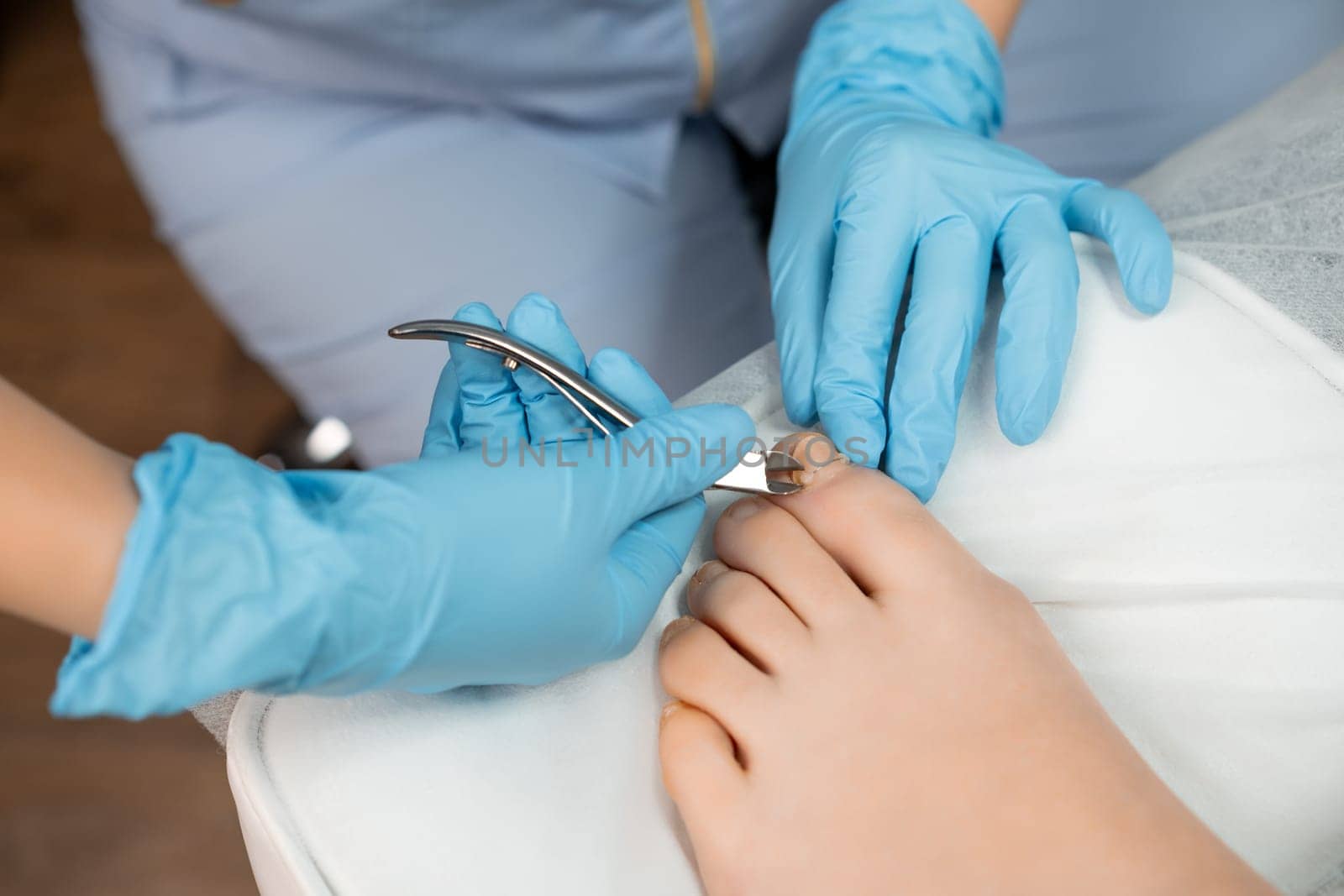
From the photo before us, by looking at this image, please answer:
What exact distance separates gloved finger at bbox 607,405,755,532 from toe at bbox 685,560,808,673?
0.21ft

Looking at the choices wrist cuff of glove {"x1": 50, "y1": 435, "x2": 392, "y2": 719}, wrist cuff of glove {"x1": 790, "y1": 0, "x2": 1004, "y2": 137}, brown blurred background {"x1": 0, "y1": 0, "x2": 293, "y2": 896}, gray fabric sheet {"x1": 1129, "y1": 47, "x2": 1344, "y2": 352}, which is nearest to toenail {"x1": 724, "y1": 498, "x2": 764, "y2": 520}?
wrist cuff of glove {"x1": 50, "y1": 435, "x2": 392, "y2": 719}

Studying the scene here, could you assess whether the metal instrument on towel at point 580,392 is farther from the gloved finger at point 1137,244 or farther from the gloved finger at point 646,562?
the gloved finger at point 1137,244

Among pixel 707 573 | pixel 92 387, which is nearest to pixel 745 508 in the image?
pixel 707 573

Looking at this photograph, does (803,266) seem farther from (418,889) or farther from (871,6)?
(418,889)

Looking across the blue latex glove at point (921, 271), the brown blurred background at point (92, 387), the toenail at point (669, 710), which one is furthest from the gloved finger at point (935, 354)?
the brown blurred background at point (92, 387)

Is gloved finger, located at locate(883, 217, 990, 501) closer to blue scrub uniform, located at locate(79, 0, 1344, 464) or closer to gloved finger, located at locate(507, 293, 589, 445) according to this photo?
gloved finger, located at locate(507, 293, 589, 445)

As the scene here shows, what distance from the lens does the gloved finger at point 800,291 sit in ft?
2.41

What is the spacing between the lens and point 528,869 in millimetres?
536

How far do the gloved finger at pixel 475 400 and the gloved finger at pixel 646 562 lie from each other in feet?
0.39

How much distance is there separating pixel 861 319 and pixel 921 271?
6 cm

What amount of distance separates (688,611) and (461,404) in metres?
0.23

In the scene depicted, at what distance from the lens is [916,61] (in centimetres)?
98

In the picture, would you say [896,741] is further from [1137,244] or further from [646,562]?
[1137,244]

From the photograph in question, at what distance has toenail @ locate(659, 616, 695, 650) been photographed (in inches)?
24.4
